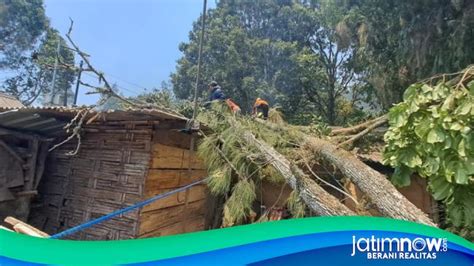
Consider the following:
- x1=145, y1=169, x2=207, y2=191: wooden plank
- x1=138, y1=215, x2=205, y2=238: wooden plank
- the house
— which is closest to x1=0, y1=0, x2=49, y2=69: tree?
the house

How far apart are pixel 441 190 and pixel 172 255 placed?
7.04 ft

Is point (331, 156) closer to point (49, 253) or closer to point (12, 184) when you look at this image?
point (49, 253)

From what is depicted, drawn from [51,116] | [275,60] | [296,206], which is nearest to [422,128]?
[296,206]

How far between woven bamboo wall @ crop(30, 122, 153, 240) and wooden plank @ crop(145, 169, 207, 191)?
10 cm

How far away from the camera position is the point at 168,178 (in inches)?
162

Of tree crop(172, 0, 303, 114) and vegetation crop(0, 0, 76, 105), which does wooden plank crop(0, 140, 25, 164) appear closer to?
vegetation crop(0, 0, 76, 105)

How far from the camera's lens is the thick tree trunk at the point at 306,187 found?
2816 millimetres

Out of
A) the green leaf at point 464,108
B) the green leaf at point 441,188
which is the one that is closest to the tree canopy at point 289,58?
the green leaf at point 464,108

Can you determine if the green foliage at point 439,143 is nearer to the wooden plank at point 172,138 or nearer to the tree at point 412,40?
the wooden plank at point 172,138

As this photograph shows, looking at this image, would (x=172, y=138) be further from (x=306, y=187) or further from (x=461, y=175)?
(x=461, y=175)

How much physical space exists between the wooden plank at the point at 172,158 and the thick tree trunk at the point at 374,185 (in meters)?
1.47

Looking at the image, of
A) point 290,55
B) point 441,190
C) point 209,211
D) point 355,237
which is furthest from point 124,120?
point 290,55

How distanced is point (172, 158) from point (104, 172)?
77 centimetres

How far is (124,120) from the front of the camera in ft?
12.9
